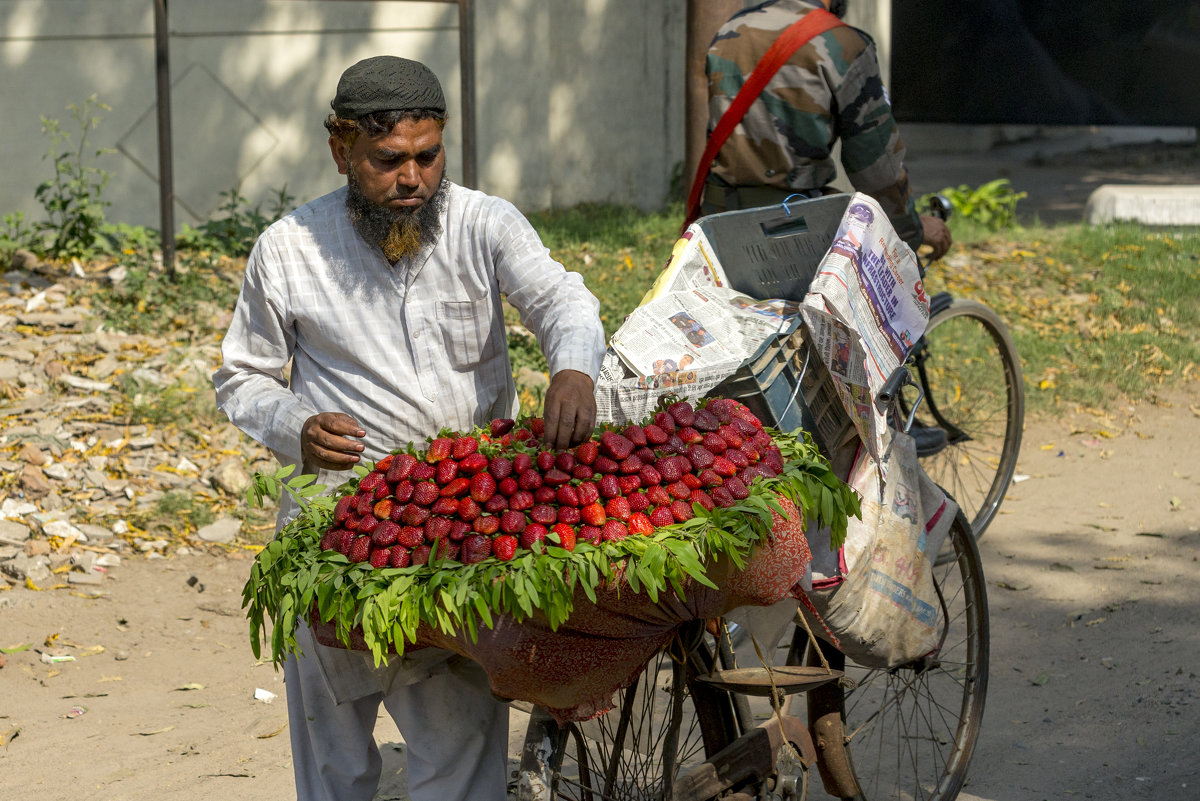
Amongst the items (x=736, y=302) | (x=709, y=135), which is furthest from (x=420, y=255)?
(x=709, y=135)

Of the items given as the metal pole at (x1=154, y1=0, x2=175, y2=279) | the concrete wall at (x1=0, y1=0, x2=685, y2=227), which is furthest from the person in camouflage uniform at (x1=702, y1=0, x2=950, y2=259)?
the concrete wall at (x1=0, y1=0, x2=685, y2=227)

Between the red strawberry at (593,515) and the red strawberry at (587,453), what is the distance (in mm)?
113

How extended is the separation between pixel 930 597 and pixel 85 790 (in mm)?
2421

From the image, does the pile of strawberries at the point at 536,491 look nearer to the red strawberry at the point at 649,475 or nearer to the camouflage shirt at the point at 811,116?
the red strawberry at the point at 649,475

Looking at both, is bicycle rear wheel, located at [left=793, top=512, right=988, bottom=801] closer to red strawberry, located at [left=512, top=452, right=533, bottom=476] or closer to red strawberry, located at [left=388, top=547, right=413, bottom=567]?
red strawberry, located at [left=512, top=452, right=533, bottom=476]

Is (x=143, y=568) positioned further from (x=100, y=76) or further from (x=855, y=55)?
(x=100, y=76)

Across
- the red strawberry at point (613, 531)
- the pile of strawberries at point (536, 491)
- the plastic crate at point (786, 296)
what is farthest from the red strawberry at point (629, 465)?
the plastic crate at point (786, 296)

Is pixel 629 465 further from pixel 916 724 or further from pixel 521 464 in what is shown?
pixel 916 724

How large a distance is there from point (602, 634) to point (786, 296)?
1.39m

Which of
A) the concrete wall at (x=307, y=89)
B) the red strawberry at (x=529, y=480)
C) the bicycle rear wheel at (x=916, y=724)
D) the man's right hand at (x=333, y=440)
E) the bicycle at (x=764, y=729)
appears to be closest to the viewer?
the red strawberry at (x=529, y=480)

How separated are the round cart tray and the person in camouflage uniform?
192cm

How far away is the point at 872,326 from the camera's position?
9.55 ft

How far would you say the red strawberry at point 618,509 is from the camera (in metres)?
2.11

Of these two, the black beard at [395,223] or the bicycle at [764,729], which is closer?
the bicycle at [764,729]
